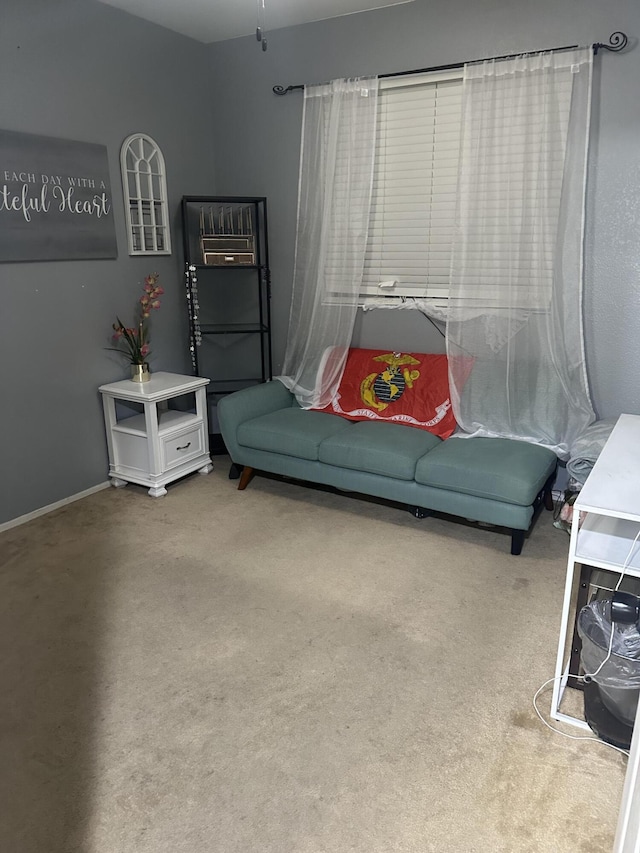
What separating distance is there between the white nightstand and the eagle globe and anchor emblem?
3.22 ft

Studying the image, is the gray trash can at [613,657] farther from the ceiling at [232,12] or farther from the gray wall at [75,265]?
the ceiling at [232,12]

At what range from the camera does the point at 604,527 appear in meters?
1.89

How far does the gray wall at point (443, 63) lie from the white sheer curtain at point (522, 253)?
0.11 metres

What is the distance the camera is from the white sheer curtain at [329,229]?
3428 millimetres

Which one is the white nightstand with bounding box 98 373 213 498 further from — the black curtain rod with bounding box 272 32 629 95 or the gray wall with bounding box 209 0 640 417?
the black curtain rod with bounding box 272 32 629 95

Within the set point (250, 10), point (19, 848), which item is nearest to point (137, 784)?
point (19, 848)

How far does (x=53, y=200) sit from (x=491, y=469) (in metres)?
2.52

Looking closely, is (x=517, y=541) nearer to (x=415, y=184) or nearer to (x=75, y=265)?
(x=415, y=184)

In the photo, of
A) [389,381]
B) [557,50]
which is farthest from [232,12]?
[389,381]

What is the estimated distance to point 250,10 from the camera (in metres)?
3.35

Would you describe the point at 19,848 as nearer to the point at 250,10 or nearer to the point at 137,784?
the point at 137,784

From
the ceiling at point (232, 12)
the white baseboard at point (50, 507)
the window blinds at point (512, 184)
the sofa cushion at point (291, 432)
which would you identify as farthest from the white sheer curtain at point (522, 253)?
the white baseboard at point (50, 507)

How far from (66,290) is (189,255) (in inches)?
32.3

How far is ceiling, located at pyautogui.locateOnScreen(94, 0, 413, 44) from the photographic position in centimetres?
323
